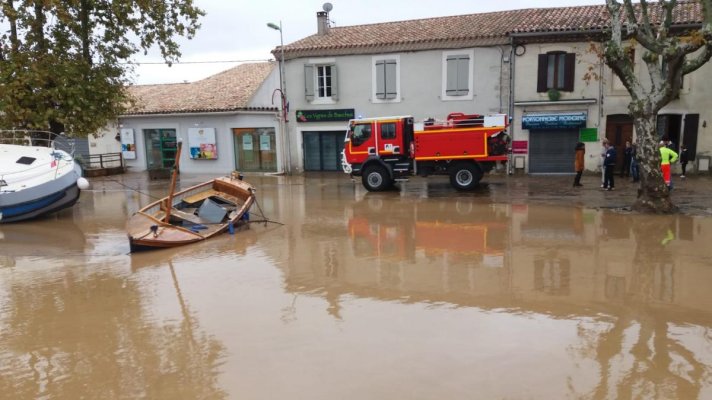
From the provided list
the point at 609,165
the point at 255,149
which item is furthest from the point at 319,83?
the point at 609,165

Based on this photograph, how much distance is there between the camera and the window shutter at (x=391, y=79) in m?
21.3

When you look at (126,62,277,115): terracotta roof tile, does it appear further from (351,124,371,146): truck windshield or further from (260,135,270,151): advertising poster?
(351,124,371,146): truck windshield

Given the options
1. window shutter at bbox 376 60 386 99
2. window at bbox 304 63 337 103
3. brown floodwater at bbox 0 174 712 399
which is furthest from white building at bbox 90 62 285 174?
brown floodwater at bbox 0 174 712 399

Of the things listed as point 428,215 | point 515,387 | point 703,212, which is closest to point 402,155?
point 428,215

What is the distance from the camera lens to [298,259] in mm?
8836

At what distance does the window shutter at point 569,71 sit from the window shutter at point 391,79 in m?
6.24

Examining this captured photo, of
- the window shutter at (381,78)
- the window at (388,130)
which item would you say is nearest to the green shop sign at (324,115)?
the window shutter at (381,78)

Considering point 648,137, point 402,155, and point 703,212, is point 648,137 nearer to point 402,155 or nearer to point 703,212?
point 703,212

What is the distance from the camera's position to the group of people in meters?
13.0

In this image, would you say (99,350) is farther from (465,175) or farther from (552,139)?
(552,139)

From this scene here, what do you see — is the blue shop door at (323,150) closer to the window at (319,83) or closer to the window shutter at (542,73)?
the window at (319,83)

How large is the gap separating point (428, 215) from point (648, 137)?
16.3ft

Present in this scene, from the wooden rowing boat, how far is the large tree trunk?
335 inches

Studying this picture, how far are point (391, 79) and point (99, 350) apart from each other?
1761 cm
